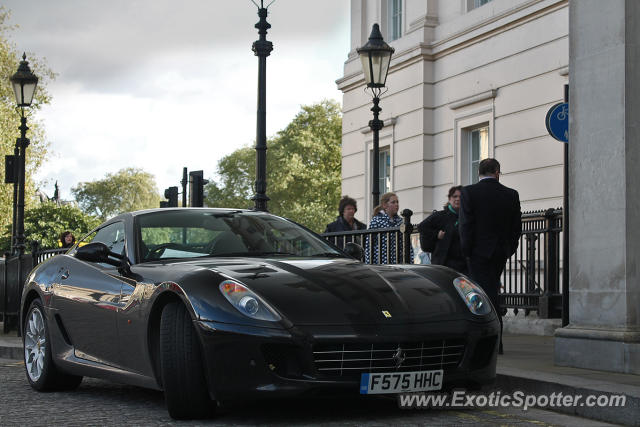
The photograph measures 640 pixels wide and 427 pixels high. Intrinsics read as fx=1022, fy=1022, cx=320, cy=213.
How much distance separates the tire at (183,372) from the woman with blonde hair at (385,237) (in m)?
5.17

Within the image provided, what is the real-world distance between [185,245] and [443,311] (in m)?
1.97

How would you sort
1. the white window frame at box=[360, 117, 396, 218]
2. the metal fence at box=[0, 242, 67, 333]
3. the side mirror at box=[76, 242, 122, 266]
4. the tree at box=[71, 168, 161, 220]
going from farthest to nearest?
the tree at box=[71, 168, 161, 220], the white window frame at box=[360, 117, 396, 218], the metal fence at box=[0, 242, 67, 333], the side mirror at box=[76, 242, 122, 266]

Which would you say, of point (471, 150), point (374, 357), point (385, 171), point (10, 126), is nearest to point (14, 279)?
point (471, 150)

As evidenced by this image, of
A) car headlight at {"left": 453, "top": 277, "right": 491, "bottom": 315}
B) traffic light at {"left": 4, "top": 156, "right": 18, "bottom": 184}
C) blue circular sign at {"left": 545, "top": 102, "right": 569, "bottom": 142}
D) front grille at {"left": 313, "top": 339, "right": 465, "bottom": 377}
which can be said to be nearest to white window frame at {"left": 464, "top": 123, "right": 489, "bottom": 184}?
traffic light at {"left": 4, "top": 156, "right": 18, "bottom": 184}

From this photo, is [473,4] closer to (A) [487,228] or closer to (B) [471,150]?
(B) [471,150]

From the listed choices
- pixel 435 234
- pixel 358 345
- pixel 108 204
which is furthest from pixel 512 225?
pixel 108 204

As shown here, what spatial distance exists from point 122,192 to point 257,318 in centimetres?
12460

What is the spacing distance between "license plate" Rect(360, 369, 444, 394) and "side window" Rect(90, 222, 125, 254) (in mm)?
2359

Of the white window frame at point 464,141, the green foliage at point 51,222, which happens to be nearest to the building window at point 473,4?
the white window frame at point 464,141

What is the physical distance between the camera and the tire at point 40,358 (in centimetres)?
775

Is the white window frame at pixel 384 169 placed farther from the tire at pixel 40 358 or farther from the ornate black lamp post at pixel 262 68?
the tire at pixel 40 358

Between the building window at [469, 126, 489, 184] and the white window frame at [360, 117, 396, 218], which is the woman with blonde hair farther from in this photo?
the white window frame at [360, 117, 396, 218]

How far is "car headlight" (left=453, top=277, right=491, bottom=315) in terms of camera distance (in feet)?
20.3

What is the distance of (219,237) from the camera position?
7.05m
